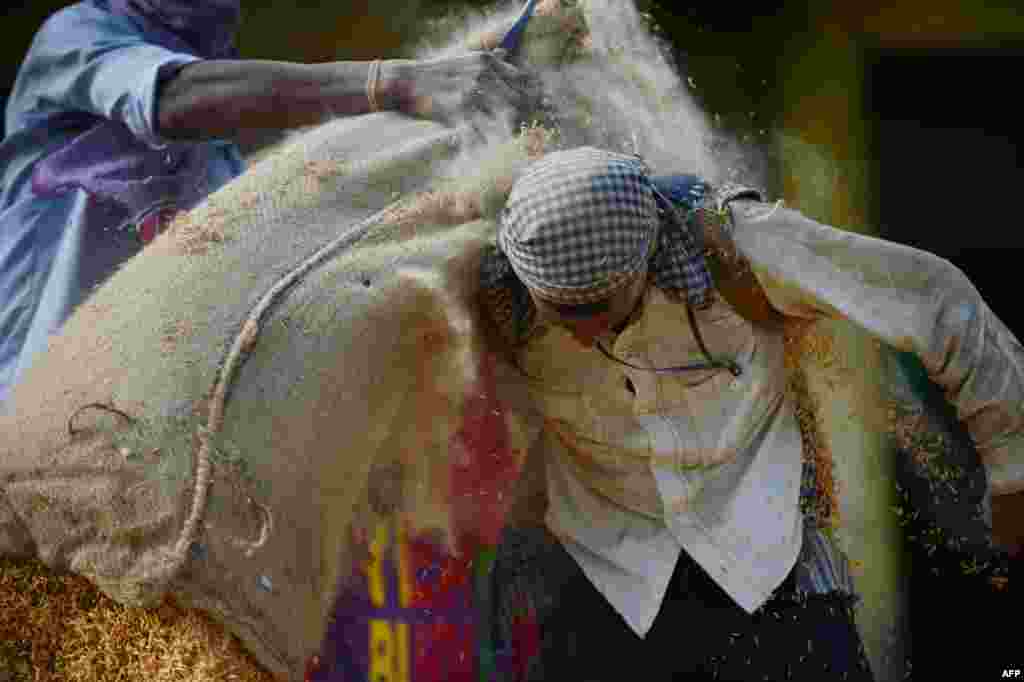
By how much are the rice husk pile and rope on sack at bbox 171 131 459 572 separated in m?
0.12

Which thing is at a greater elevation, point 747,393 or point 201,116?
point 201,116

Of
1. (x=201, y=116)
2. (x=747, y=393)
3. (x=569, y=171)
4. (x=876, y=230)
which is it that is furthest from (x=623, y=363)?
(x=876, y=230)

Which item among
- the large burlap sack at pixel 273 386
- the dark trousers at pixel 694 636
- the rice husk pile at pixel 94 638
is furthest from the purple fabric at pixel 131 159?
the dark trousers at pixel 694 636

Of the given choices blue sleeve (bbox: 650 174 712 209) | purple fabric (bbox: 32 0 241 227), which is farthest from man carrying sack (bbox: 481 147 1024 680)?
purple fabric (bbox: 32 0 241 227)

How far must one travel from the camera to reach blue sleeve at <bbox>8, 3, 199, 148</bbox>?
2.17 m

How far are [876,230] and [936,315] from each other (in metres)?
1.37

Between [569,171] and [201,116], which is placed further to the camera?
[201,116]

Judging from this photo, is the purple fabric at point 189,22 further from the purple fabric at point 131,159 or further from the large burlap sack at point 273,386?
the large burlap sack at point 273,386

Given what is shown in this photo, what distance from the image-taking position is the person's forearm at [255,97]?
2186 mm

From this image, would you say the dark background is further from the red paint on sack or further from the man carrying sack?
the red paint on sack

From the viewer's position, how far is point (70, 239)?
2256 mm

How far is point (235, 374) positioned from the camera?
184cm

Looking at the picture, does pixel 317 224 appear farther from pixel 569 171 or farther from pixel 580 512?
pixel 580 512

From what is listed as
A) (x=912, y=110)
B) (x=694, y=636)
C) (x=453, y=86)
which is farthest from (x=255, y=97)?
(x=912, y=110)
